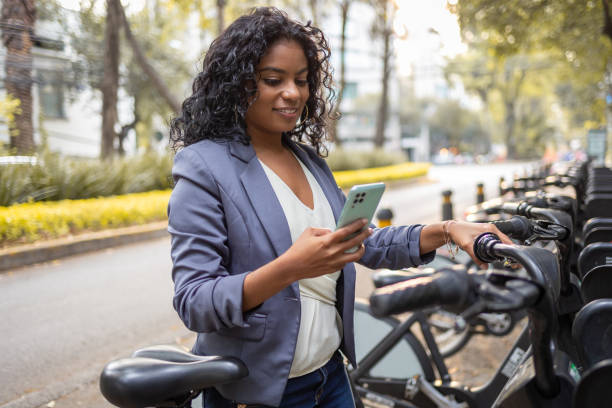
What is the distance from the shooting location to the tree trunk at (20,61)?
37.3 ft

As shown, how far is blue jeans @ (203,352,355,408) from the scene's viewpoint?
1565 mm

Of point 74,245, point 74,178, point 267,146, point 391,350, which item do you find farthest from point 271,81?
point 74,178

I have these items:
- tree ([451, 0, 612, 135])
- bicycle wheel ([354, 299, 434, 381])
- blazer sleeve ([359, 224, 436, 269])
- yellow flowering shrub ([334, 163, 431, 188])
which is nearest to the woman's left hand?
blazer sleeve ([359, 224, 436, 269])

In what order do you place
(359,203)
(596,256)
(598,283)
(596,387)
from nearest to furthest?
(596,387), (359,203), (598,283), (596,256)

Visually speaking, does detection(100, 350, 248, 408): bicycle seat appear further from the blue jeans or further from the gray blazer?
the blue jeans

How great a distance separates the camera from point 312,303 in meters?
1.58

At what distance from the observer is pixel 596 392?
1006 millimetres

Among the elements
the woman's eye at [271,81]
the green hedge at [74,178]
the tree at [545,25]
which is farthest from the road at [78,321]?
the tree at [545,25]

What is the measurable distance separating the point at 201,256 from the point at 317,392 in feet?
1.97

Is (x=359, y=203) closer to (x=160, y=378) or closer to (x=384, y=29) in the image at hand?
(x=160, y=378)

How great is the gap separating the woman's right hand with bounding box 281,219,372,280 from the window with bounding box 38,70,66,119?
2353cm

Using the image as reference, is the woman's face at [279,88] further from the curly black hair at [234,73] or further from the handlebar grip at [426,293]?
the handlebar grip at [426,293]

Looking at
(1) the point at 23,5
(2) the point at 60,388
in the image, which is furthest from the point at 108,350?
(1) the point at 23,5

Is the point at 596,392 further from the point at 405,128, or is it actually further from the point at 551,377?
the point at 405,128
